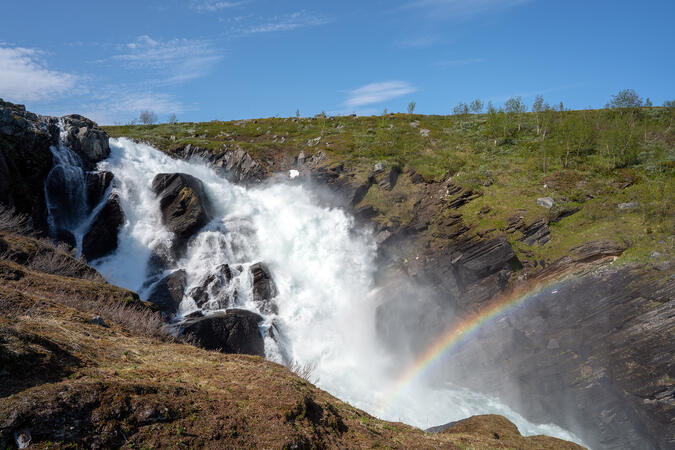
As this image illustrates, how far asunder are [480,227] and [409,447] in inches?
1090

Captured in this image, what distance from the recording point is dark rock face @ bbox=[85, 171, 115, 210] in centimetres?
3481

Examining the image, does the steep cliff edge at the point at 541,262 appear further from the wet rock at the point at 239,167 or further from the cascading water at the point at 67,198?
the cascading water at the point at 67,198

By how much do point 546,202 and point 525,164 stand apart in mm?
13270

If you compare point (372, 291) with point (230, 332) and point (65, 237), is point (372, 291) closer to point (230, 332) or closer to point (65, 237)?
point (230, 332)

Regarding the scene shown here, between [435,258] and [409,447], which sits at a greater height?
[435,258]

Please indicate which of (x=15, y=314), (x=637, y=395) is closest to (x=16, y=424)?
(x=15, y=314)

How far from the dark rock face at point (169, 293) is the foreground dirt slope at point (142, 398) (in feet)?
52.0

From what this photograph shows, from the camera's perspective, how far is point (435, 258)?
32.9 metres

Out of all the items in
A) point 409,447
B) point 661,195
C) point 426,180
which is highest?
point 426,180

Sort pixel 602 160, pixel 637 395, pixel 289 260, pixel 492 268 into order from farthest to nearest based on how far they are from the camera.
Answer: pixel 602 160, pixel 289 260, pixel 492 268, pixel 637 395

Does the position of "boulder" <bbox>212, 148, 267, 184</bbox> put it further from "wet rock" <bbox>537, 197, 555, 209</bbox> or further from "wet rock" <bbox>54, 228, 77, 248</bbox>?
"wet rock" <bbox>537, 197, 555, 209</bbox>

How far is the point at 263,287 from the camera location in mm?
31641

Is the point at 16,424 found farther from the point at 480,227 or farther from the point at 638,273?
the point at 480,227

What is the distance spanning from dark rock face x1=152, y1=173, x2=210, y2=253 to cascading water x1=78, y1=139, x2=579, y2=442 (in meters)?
0.85
